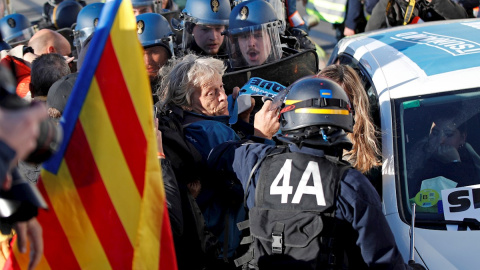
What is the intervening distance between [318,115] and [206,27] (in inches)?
131

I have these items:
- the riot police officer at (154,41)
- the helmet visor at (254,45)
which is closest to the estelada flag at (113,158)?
the riot police officer at (154,41)

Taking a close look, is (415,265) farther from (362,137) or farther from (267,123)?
(267,123)

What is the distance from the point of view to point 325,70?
3770 mm

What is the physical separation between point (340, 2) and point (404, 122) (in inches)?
243

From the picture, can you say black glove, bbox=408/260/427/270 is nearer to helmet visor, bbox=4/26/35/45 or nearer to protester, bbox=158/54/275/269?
protester, bbox=158/54/275/269

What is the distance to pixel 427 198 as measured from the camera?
3.29 metres

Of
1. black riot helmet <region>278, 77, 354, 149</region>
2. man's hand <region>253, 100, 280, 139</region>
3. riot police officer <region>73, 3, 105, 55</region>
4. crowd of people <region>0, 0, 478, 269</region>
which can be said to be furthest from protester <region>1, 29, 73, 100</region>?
black riot helmet <region>278, 77, 354, 149</region>

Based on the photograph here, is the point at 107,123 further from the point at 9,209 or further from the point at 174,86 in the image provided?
the point at 174,86

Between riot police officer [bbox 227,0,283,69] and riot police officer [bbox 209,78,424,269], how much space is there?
240 cm

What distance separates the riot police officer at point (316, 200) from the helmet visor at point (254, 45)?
7.84 feet

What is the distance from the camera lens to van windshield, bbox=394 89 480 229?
3217 millimetres

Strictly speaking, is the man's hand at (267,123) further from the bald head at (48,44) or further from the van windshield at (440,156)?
the bald head at (48,44)

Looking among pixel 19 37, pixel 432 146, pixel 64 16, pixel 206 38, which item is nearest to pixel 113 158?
pixel 432 146

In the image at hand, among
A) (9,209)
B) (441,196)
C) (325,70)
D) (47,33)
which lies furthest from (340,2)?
(9,209)
